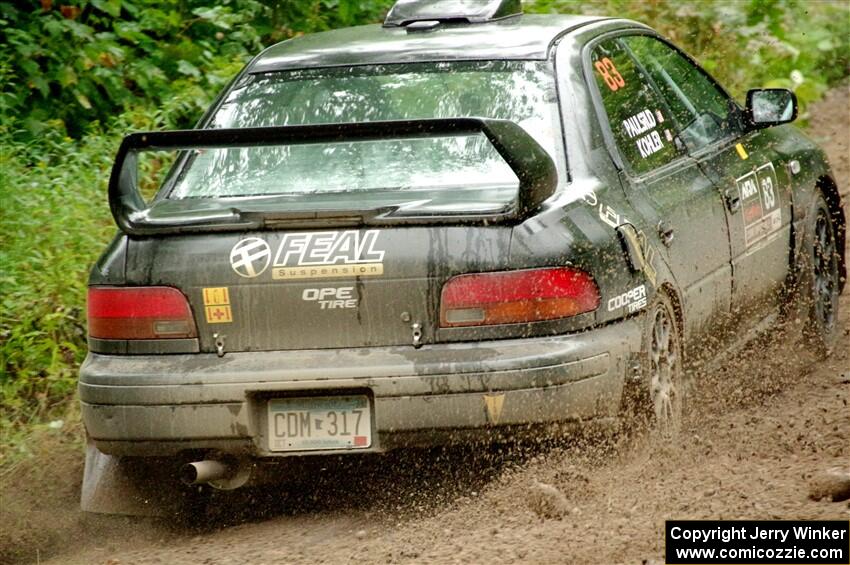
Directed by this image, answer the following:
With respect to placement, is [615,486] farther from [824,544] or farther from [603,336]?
[824,544]

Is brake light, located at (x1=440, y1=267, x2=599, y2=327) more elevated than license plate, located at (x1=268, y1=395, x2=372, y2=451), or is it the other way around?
brake light, located at (x1=440, y1=267, x2=599, y2=327)

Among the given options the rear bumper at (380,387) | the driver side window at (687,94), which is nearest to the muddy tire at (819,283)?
the driver side window at (687,94)

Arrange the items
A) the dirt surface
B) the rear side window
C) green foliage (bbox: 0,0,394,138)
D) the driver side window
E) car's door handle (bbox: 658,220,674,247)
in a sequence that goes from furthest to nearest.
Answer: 1. green foliage (bbox: 0,0,394,138)
2. the driver side window
3. the rear side window
4. car's door handle (bbox: 658,220,674,247)
5. the dirt surface

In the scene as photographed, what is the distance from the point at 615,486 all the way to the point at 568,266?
0.70 meters

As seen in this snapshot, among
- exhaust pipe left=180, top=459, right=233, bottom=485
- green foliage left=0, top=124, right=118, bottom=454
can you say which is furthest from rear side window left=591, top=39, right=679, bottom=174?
green foliage left=0, top=124, right=118, bottom=454

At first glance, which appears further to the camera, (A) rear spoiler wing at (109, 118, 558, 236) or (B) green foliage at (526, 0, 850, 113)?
(B) green foliage at (526, 0, 850, 113)

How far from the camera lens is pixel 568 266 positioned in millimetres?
4473

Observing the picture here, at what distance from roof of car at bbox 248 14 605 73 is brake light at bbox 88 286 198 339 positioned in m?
1.21

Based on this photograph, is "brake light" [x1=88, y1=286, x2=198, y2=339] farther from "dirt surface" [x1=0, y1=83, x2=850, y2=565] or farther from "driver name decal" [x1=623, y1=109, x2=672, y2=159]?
"driver name decal" [x1=623, y1=109, x2=672, y2=159]

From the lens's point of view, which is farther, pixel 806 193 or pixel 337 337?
pixel 806 193

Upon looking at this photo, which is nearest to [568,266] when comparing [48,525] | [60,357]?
[48,525]

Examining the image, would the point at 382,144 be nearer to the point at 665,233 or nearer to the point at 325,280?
the point at 325,280

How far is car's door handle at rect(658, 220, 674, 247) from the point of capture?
510 cm

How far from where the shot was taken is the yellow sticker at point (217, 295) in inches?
180
